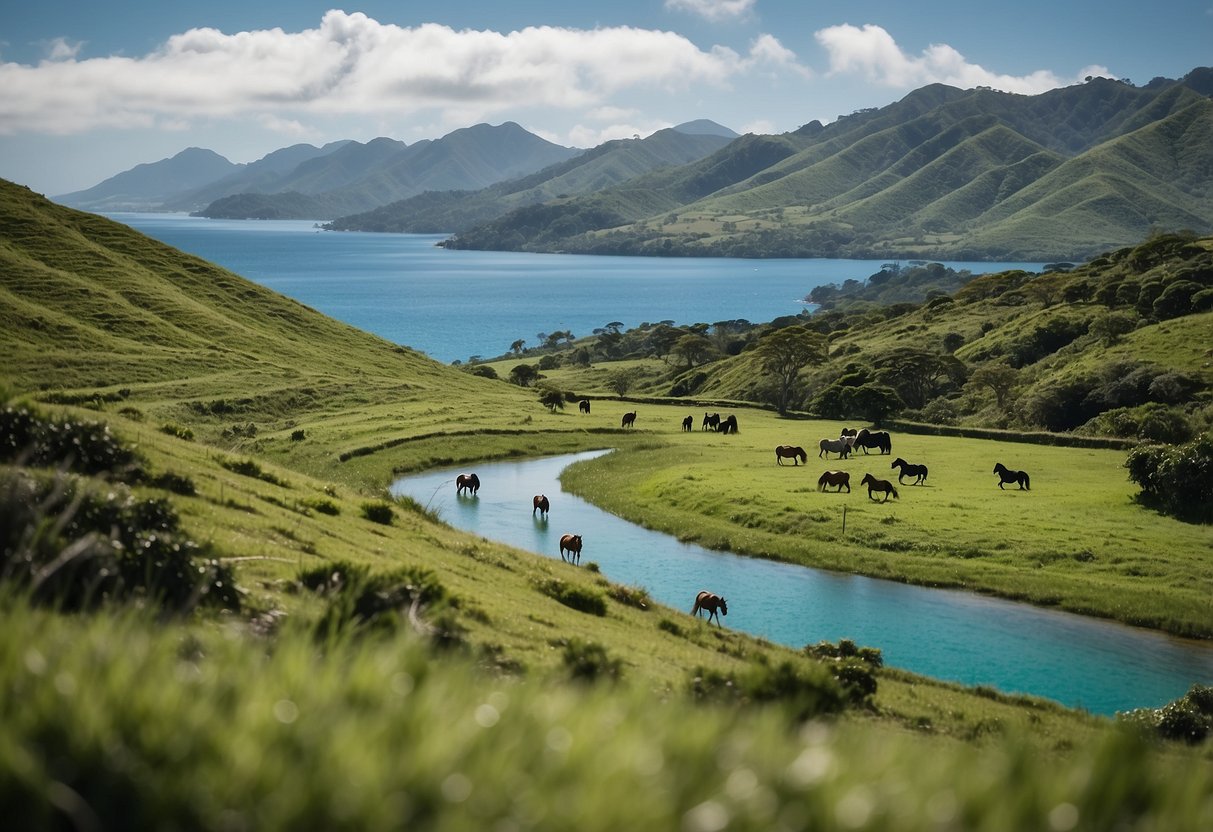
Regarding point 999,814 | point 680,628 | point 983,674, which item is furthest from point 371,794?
point 983,674

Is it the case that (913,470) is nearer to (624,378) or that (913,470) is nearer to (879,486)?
(879,486)

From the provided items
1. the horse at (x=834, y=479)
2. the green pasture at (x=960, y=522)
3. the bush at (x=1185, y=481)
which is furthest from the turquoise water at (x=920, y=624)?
the bush at (x=1185, y=481)

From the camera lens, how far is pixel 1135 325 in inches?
3875

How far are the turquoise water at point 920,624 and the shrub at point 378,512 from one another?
943 cm

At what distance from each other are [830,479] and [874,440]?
15.8 metres

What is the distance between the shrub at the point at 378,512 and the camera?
24344mm

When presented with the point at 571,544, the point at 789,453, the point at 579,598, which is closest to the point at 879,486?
the point at 789,453

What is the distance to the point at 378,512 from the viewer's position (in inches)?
965

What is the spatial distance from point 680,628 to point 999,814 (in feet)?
58.9

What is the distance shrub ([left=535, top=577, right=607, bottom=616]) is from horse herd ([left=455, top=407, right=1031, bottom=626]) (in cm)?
855

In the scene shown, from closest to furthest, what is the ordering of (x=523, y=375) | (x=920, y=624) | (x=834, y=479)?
(x=920, y=624)
(x=834, y=479)
(x=523, y=375)

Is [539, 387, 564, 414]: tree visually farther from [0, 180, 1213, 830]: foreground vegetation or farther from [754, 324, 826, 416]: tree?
[0, 180, 1213, 830]: foreground vegetation

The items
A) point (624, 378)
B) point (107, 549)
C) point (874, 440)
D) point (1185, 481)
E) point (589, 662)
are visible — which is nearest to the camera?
point (107, 549)

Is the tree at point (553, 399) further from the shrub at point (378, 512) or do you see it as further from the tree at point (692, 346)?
the shrub at point (378, 512)
